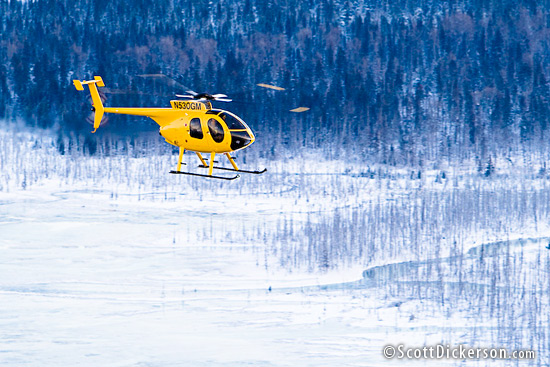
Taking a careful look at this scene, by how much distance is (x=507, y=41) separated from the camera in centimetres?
6981

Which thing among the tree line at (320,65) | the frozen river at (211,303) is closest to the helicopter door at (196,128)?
the frozen river at (211,303)

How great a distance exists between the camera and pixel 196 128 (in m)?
19.9

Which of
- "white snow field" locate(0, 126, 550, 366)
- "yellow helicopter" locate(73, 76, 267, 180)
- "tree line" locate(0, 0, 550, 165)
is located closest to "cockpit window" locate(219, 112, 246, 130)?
"yellow helicopter" locate(73, 76, 267, 180)

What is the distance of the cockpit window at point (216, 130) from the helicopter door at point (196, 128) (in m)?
0.27

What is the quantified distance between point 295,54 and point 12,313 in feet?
165

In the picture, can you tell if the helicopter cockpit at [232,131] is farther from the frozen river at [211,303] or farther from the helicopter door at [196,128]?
the frozen river at [211,303]

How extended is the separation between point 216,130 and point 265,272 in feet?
21.6

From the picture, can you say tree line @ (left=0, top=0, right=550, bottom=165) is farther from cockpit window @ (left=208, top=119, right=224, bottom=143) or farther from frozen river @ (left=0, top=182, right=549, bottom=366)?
cockpit window @ (left=208, top=119, right=224, bottom=143)

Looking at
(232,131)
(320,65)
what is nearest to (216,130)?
(232,131)

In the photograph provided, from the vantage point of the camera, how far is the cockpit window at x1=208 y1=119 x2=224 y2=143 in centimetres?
1959

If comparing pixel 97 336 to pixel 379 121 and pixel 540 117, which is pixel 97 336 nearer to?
pixel 379 121

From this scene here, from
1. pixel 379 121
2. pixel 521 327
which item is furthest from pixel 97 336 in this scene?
pixel 379 121

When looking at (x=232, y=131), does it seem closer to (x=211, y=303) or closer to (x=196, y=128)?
(x=196, y=128)

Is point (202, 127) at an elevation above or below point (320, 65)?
below
